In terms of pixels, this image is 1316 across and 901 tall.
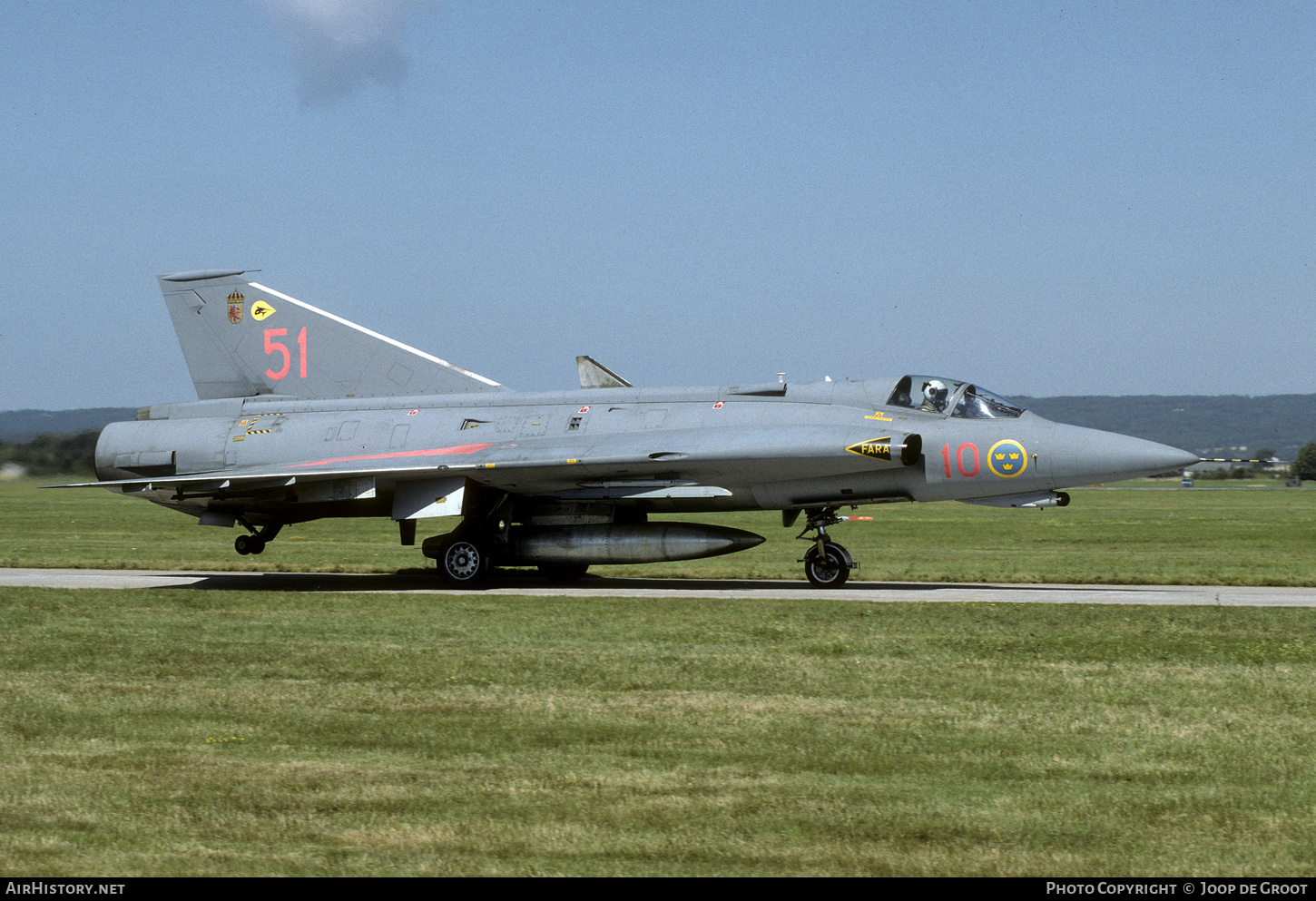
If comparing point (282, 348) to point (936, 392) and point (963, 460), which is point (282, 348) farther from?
point (963, 460)

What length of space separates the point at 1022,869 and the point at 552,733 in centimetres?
333

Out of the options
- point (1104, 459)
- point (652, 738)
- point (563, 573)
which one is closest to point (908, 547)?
point (563, 573)

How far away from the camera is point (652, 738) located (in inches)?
299

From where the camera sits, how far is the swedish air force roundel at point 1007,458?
54.1 ft

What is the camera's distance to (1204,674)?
381 inches

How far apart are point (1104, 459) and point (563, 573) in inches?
332

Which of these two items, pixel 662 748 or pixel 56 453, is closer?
pixel 662 748

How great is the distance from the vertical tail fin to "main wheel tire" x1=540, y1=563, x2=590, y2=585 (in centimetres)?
345

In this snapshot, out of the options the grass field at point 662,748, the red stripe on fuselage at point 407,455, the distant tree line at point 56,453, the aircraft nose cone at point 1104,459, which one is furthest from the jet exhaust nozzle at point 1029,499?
the distant tree line at point 56,453

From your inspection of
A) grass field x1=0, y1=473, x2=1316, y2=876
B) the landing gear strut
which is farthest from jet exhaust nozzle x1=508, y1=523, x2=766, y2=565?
grass field x1=0, y1=473, x2=1316, y2=876

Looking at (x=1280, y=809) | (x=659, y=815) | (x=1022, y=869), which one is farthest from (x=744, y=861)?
(x=1280, y=809)

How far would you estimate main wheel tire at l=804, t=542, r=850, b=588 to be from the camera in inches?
692

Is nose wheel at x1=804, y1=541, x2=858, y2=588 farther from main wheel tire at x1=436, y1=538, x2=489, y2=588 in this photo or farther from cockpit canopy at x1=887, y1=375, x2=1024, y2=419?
main wheel tire at x1=436, y1=538, x2=489, y2=588
